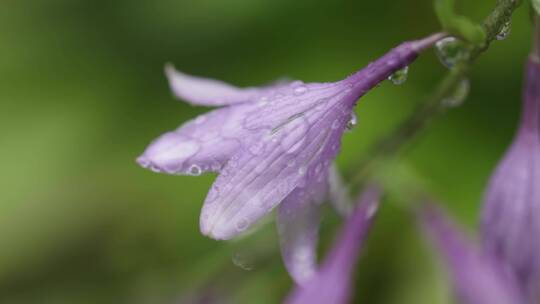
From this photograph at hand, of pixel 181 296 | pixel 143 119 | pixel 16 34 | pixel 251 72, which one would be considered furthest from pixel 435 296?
pixel 16 34

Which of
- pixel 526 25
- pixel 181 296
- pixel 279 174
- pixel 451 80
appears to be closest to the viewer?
pixel 279 174

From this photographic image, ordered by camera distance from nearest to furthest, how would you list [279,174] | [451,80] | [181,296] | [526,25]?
1. [279,174]
2. [451,80]
3. [181,296]
4. [526,25]

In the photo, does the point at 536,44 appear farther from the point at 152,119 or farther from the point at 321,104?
the point at 152,119

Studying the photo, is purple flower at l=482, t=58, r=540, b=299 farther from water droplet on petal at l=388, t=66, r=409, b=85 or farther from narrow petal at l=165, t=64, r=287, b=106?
narrow petal at l=165, t=64, r=287, b=106

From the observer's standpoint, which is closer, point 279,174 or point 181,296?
point 279,174

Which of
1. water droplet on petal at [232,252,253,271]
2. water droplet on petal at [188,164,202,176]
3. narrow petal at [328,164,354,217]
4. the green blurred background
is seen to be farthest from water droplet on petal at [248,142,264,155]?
the green blurred background

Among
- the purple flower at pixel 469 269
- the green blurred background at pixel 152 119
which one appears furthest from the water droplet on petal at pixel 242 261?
the green blurred background at pixel 152 119

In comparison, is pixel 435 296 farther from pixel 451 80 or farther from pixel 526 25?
pixel 451 80
